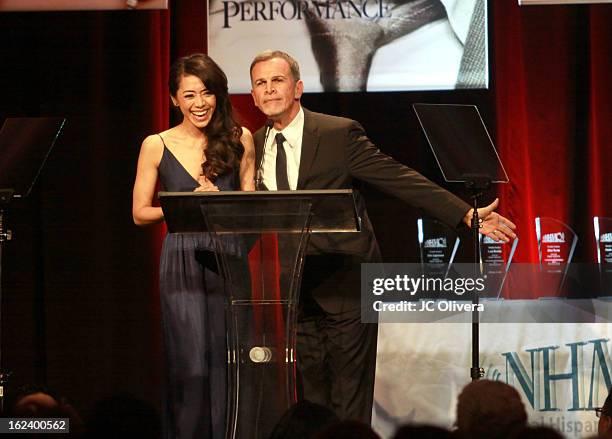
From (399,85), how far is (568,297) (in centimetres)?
147

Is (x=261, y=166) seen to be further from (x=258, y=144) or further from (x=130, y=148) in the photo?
(x=130, y=148)

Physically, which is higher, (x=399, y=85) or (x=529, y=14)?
(x=529, y=14)

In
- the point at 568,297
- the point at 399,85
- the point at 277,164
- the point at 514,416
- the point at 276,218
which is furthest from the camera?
the point at 399,85

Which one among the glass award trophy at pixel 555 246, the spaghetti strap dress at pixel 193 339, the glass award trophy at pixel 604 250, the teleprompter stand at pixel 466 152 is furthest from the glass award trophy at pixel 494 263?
the spaghetti strap dress at pixel 193 339

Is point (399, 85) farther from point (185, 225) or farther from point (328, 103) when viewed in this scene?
point (185, 225)

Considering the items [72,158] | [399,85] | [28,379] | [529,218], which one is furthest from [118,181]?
[529,218]

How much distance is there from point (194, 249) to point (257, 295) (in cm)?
57

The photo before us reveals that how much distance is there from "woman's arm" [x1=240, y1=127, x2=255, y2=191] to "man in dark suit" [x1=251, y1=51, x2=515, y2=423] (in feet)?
0.29

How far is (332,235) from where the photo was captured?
415cm

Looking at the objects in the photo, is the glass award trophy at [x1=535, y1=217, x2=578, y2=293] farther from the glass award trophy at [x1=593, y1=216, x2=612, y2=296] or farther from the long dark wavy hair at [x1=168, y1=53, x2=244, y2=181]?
the long dark wavy hair at [x1=168, y1=53, x2=244, y2=181]


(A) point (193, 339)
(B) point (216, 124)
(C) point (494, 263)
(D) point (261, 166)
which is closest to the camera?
(A) point (193, 339)

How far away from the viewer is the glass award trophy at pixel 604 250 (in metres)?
5.08

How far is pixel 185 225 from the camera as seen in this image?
11.1 ft

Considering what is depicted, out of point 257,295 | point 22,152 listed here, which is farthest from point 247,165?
point 22,152
